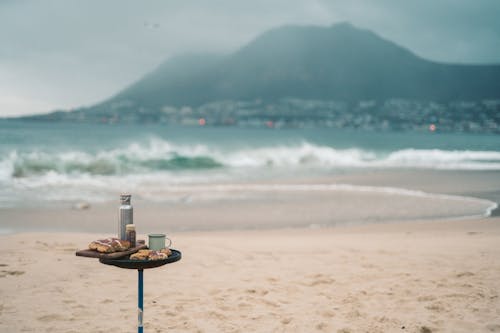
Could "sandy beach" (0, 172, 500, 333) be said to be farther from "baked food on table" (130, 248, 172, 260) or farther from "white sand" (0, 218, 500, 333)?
"baked food on table" (130, 248, 172, 260)

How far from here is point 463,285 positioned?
20.7 feet

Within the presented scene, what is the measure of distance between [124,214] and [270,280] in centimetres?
299

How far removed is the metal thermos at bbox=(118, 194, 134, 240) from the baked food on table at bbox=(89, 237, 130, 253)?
11cm

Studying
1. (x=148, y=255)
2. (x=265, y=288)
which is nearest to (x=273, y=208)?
(x=265, y=288)

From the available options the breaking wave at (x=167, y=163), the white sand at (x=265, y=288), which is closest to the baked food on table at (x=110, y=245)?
the white sand at (x=265, y=288)

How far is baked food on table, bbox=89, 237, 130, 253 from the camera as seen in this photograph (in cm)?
401

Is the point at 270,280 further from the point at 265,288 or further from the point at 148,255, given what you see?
the point at 148,255

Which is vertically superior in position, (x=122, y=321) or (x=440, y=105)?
(x=440, y=105)

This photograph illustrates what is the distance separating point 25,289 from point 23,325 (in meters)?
1.09

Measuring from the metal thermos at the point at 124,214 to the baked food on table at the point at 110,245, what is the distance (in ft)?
0.36

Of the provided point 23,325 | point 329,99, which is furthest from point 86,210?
point 329,99

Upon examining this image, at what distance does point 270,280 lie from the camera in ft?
22.1

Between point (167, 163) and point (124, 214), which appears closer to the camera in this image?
point (124, 214)

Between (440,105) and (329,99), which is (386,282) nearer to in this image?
(440,105)
